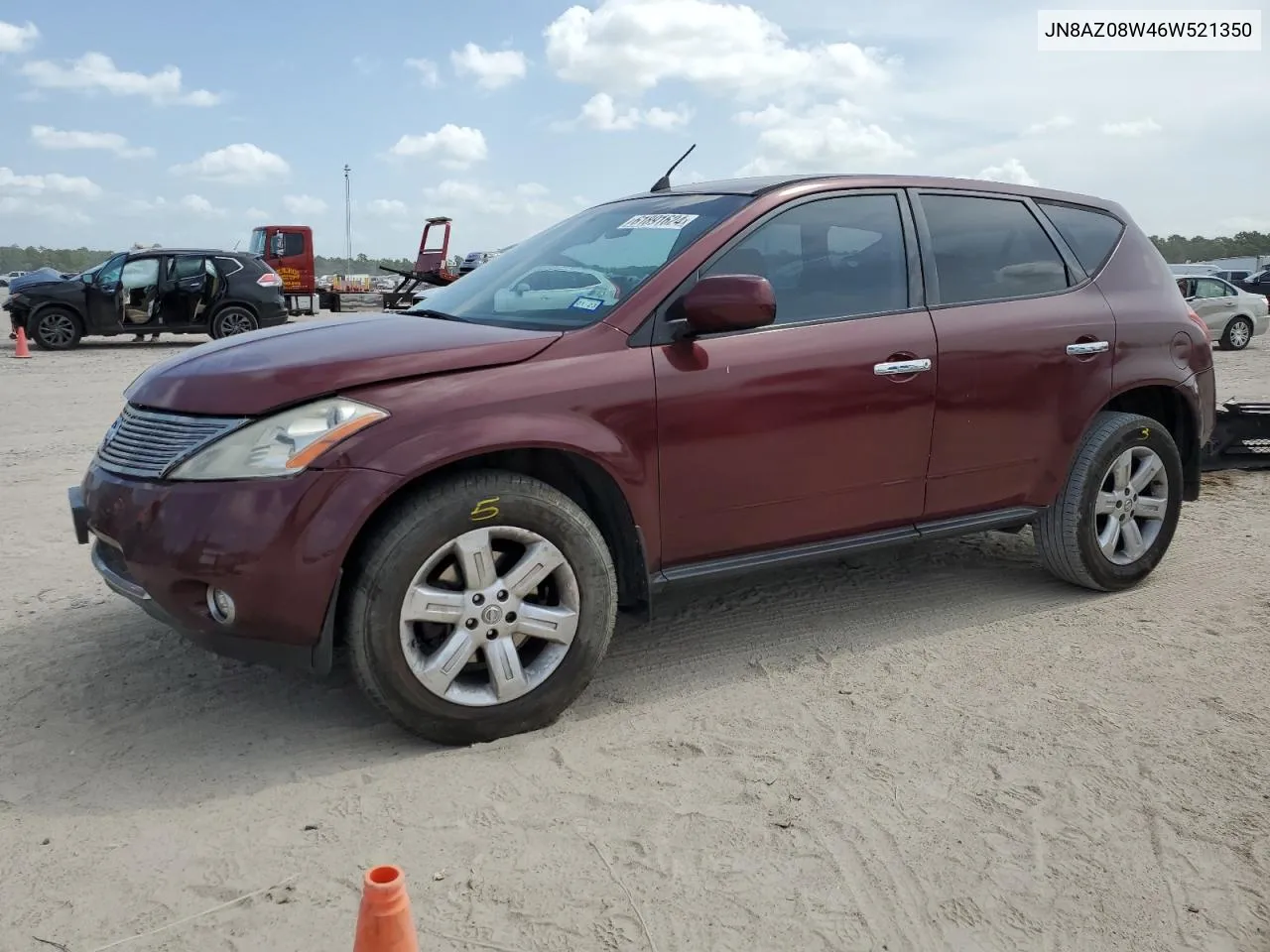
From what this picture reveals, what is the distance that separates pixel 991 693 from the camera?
3602 millimetres

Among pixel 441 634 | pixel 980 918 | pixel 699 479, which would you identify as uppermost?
pixel 699 479

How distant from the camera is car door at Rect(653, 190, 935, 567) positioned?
11.5ft

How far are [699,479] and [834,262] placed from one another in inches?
41.6

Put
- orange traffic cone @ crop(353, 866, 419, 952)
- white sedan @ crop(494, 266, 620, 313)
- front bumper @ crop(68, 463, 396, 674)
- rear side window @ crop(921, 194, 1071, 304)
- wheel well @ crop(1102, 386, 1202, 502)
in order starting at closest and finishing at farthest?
orange traffic cone @ crop(353, 866, 419, 952)
front bumper @ crop(68, 463, 396, 674)
white sedan @ crop(494, 266, 620, 313)
rear side window @ crop(921, 194, 1071, 304)
wheel well @ crop(1102, 386, 1202, 502)

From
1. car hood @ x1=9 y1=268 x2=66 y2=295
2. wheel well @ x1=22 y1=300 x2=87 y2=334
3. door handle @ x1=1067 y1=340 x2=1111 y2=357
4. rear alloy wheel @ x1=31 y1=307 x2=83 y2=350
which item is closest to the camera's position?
door handle @ x1=1067 y1=340 x2=1111 y2=357

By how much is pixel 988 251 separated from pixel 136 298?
15.9 metres

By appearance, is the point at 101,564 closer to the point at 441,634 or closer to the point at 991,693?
the point at 441,634

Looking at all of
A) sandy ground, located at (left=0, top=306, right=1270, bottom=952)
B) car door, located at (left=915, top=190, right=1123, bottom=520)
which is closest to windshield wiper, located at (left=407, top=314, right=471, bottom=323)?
sandy ground, located at (left=0, top=306, right=1270, bottom=952)

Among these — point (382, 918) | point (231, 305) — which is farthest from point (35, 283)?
point (382, 918)

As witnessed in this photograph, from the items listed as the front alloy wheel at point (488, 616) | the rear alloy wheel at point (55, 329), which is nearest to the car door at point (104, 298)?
the rear alloy wheel at point (55, 329)

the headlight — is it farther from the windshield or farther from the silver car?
the silver car

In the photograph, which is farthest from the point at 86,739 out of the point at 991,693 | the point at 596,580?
the point at 991,693

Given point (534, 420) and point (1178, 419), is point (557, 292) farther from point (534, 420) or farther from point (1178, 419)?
point (1178, 419)

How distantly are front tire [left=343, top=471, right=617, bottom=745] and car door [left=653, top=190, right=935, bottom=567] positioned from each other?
414 millimetres
